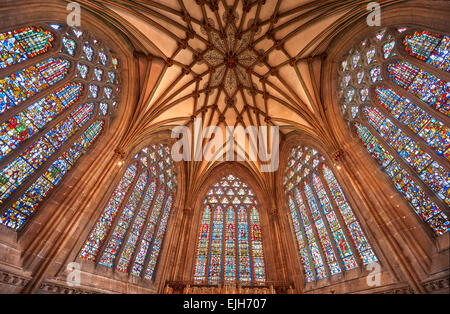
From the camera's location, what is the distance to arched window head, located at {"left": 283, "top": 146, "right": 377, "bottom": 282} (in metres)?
8.27

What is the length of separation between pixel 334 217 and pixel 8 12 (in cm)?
1328

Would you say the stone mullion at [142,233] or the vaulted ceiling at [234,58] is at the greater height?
the vaulted ceiling at [234,58]

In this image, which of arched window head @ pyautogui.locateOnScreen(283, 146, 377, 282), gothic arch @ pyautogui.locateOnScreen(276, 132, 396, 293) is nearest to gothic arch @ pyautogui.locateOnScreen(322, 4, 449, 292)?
gothic arch @ pyautogui.locateOnScreen(276, 132, 396, 293)

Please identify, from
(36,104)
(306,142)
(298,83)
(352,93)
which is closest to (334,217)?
(306,142)

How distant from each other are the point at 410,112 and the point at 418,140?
106cm

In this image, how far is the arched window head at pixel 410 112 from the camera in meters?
5.94

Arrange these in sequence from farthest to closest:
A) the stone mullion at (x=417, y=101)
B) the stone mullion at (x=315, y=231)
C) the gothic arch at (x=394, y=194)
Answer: the stone mullion at (x=315, y=231) < the stone mullion at (x=417, y=101) < the gothic arch at (x=394, y=194)

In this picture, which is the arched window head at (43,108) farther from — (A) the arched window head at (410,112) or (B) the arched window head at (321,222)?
(A) the arched window head at (410,112)

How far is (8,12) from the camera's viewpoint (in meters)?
5.70

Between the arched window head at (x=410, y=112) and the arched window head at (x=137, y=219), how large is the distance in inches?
414

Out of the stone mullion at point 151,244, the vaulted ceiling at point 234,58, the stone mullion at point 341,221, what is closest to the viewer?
the stone mullion at point 341,221

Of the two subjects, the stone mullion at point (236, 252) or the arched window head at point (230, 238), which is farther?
the arched window head at point (230, 238)

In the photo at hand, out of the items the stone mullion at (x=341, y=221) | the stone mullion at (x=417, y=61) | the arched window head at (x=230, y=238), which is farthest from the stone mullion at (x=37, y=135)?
the stone mullion at (x=417, y=61)

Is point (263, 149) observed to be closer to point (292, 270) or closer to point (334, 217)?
point (334, 217)
